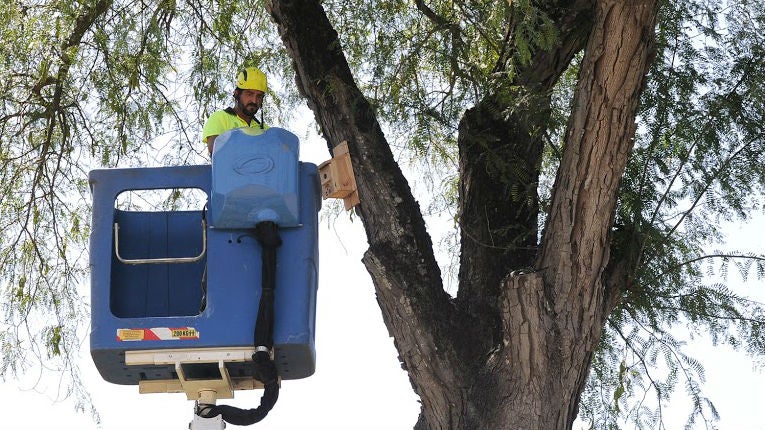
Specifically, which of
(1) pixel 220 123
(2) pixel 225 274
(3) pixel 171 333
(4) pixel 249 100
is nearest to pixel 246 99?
(4) pixel 249 100

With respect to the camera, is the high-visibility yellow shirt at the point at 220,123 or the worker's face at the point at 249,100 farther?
the worker's face at the point at 249,100

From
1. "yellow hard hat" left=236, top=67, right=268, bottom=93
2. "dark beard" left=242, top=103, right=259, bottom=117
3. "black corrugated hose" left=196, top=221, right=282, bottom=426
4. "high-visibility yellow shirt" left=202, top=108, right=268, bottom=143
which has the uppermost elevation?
"yellow hard hat" left=236, top=67, right=268, bottom=93

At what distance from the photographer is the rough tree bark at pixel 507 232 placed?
16.6ft

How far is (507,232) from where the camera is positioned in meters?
5.79

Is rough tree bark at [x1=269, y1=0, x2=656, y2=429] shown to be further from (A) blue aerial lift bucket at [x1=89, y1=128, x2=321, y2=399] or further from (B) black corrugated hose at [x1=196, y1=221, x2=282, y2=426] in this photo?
(B) black corrugated hose at [x1=196, y1=221, x2=282, y2=426]

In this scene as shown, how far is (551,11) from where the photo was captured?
19.3 feet

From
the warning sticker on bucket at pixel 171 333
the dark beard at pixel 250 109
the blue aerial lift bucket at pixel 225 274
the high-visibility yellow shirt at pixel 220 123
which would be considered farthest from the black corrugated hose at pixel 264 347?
the dark beard at pixel 250 109

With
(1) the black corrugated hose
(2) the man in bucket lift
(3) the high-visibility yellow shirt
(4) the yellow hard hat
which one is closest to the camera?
(1) the black corrugated hose

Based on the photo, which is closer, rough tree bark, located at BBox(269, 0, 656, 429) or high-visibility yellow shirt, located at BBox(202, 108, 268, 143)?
rough tree bark, located at BBox(269, 0, 656, 429)

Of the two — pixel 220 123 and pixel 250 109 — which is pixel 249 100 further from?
pixel 220 123

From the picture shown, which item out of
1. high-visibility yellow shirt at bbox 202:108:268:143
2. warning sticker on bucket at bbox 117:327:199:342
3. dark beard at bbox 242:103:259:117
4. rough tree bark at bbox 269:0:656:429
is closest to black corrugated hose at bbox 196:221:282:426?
warning sticker on bucket at bbox 117:327:199:342

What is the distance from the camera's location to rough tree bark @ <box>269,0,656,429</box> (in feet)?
16.6

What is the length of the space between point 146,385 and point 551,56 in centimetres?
234

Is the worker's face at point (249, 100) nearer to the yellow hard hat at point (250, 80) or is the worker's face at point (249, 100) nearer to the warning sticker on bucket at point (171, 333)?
the yellow hard hat at point (250, 80)
